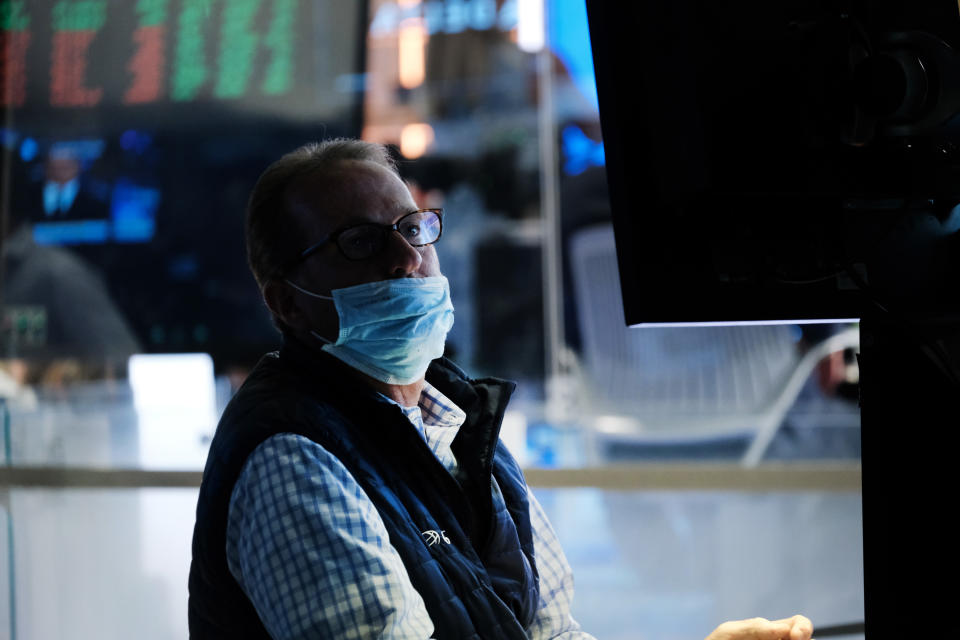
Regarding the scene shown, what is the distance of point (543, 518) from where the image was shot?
1.28 m

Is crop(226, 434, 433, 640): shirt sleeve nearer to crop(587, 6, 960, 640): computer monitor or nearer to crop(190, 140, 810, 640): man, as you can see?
crop(190, 140, 810, 640): man

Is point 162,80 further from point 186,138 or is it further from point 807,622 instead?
point 807,622

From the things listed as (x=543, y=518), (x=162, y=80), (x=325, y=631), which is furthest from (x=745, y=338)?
(x=325, y=631)

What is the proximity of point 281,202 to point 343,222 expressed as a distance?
0.08 metres

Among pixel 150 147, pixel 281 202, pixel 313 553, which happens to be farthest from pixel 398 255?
pixel 150 147

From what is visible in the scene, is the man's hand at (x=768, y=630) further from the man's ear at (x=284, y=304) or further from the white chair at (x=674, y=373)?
the white chair at (x=674, y=373)

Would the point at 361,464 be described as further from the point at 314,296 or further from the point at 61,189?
the point at 61,189

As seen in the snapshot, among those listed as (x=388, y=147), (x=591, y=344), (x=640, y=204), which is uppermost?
(x=388, y=147)

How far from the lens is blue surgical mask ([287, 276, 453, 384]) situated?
1.15 metres

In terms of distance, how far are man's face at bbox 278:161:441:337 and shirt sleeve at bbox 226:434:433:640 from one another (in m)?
0.27

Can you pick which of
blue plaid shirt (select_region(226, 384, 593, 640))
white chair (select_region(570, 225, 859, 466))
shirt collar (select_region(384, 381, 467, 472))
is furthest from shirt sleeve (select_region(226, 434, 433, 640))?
white chair (select_region(570, 225, 859, 466))

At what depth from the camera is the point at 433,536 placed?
99 centimetres

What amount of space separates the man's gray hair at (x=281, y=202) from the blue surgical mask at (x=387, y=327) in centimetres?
4

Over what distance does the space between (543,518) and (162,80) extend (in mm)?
2291
